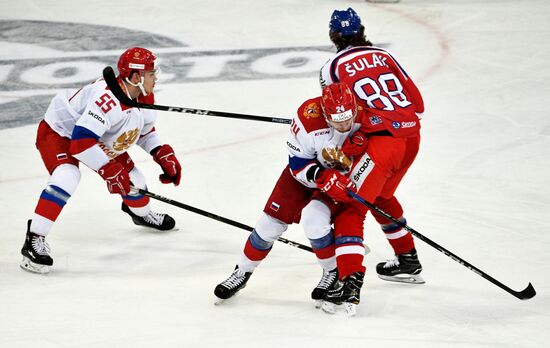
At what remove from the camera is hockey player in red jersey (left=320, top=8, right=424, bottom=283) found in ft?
12.2

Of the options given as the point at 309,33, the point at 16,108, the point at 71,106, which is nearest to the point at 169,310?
the point at 71,106

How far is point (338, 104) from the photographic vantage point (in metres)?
3.55

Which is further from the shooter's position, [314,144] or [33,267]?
[33,267]

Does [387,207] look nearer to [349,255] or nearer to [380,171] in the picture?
[380,171]

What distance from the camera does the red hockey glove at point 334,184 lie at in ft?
11.8

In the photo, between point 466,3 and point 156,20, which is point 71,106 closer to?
point 156,20

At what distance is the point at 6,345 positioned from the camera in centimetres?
350

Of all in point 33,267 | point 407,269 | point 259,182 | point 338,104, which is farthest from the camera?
point 259,182

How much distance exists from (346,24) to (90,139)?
1200mm

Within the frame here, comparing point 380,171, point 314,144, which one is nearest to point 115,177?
point 314,144

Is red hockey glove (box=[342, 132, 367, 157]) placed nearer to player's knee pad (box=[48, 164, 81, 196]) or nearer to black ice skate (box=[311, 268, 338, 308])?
black ice skate (box=[311, 268, 338, 308])

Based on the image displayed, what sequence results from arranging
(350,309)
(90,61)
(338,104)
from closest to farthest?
1. (338,104)
2. (350,309)
3. (90,61)

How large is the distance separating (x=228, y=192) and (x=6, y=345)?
5.83 feet

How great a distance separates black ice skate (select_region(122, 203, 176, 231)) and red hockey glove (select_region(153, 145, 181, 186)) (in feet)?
0.87
